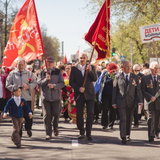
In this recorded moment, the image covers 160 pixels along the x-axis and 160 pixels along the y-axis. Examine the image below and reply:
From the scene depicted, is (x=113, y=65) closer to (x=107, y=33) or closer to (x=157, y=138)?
(x=107, y=33)

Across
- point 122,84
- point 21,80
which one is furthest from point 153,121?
point 21,80

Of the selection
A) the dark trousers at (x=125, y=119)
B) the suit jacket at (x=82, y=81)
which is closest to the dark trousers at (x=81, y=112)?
the suit jacket at (x=82, y=81)

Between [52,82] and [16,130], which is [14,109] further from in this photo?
[52,82]

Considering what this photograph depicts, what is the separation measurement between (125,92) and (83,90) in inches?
40.7

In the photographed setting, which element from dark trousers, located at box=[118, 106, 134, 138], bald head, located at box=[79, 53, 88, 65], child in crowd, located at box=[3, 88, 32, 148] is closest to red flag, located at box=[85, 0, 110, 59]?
bald head, located at box=[79, 53, 88, 65]

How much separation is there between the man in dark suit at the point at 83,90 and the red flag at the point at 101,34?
3.01ft

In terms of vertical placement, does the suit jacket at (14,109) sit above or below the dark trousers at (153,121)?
above

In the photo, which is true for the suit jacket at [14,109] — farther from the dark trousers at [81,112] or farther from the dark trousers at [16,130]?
the dark trousers at [81,112]

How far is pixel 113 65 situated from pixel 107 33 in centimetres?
219

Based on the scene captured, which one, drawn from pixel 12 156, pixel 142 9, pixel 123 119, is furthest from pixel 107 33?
pixel 142 9

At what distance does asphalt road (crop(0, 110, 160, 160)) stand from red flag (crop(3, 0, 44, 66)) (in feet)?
6.71

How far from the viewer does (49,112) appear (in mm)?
12125

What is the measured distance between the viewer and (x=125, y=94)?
11.5 meters

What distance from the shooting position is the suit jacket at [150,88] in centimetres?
1190
